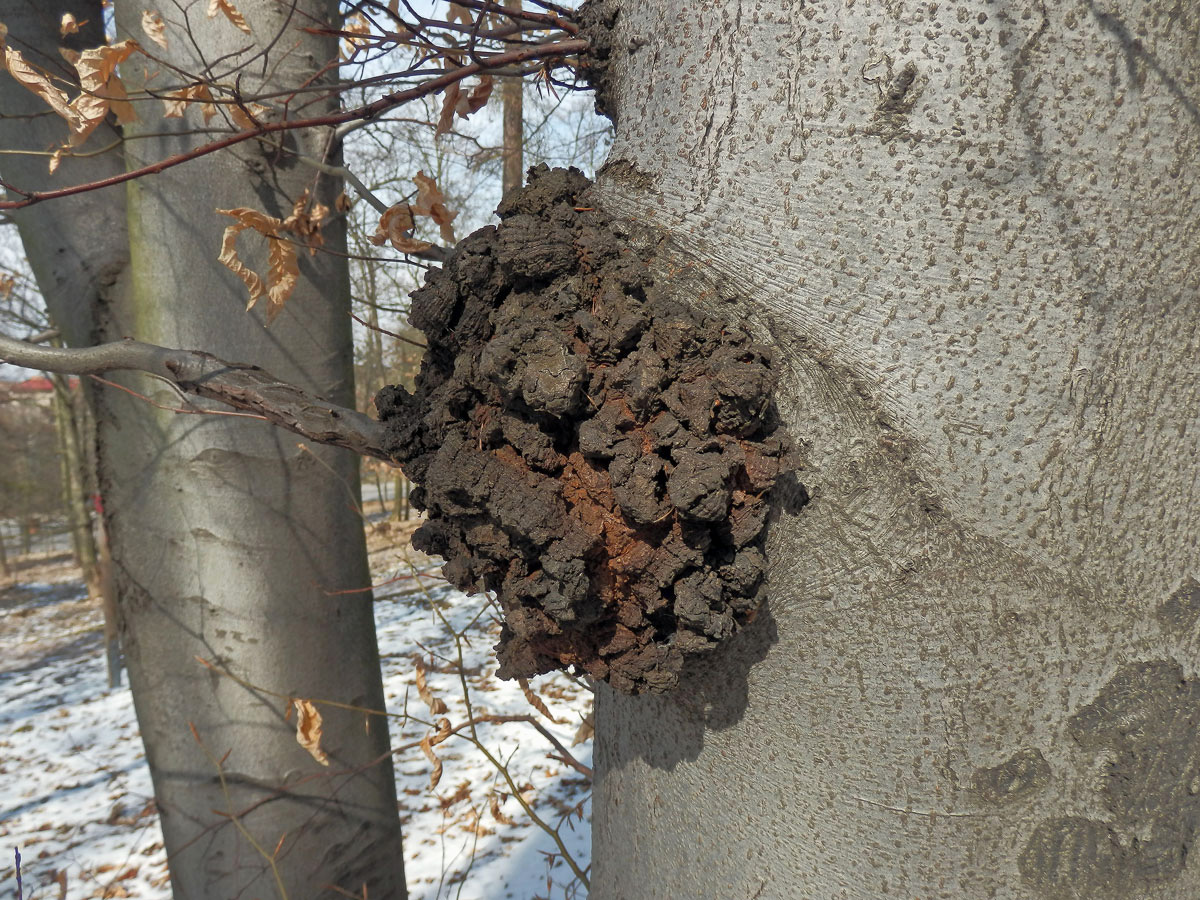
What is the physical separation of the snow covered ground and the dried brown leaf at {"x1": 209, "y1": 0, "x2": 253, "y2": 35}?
1.46 m

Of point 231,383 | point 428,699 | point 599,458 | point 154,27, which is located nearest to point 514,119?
point 154,27

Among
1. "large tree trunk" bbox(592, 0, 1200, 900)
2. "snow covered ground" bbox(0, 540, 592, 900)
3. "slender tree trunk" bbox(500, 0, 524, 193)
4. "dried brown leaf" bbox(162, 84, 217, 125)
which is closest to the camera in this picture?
"large tree trunk" bbox(592, 0, 1200, 900)

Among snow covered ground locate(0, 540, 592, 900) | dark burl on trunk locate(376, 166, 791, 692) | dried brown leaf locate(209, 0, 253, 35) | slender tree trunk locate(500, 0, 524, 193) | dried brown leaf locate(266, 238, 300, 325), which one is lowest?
snow covered ground locate(0, 540, 592, 900)

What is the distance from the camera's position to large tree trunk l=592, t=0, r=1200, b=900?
2.06 ft

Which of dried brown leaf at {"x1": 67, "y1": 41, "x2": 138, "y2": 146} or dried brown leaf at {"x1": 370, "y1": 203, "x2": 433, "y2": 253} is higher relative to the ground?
dried brown leaf at {"x1": 67, "y1": 41, "x2": 138, "y2": 146}

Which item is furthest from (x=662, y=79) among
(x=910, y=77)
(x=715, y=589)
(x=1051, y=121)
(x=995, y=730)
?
(x=995, y=730)

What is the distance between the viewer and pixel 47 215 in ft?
5.84

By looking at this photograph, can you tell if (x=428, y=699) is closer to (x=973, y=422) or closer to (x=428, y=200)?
(x=428, y=200)

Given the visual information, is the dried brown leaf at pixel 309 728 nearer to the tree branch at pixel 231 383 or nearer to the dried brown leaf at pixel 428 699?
the dried brown leaf at pixel 428 699

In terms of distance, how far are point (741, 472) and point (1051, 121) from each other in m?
0.44

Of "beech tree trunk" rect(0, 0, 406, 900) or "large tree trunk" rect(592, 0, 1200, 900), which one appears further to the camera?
"beech tree trunk" rect(0, 0, 406, 900)

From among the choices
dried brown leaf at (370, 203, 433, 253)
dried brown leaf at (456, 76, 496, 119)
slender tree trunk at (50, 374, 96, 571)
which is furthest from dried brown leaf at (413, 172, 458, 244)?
slender tree trunk at (50, 374, 96, 571)

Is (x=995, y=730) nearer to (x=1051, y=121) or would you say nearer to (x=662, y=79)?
(x=1051, y=121)

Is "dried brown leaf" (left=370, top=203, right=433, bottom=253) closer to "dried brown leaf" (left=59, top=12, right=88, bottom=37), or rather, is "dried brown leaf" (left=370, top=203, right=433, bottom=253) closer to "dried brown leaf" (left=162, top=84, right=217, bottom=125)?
"dried brown leaf" (left=162, top=84, right=217, bottom=125)
